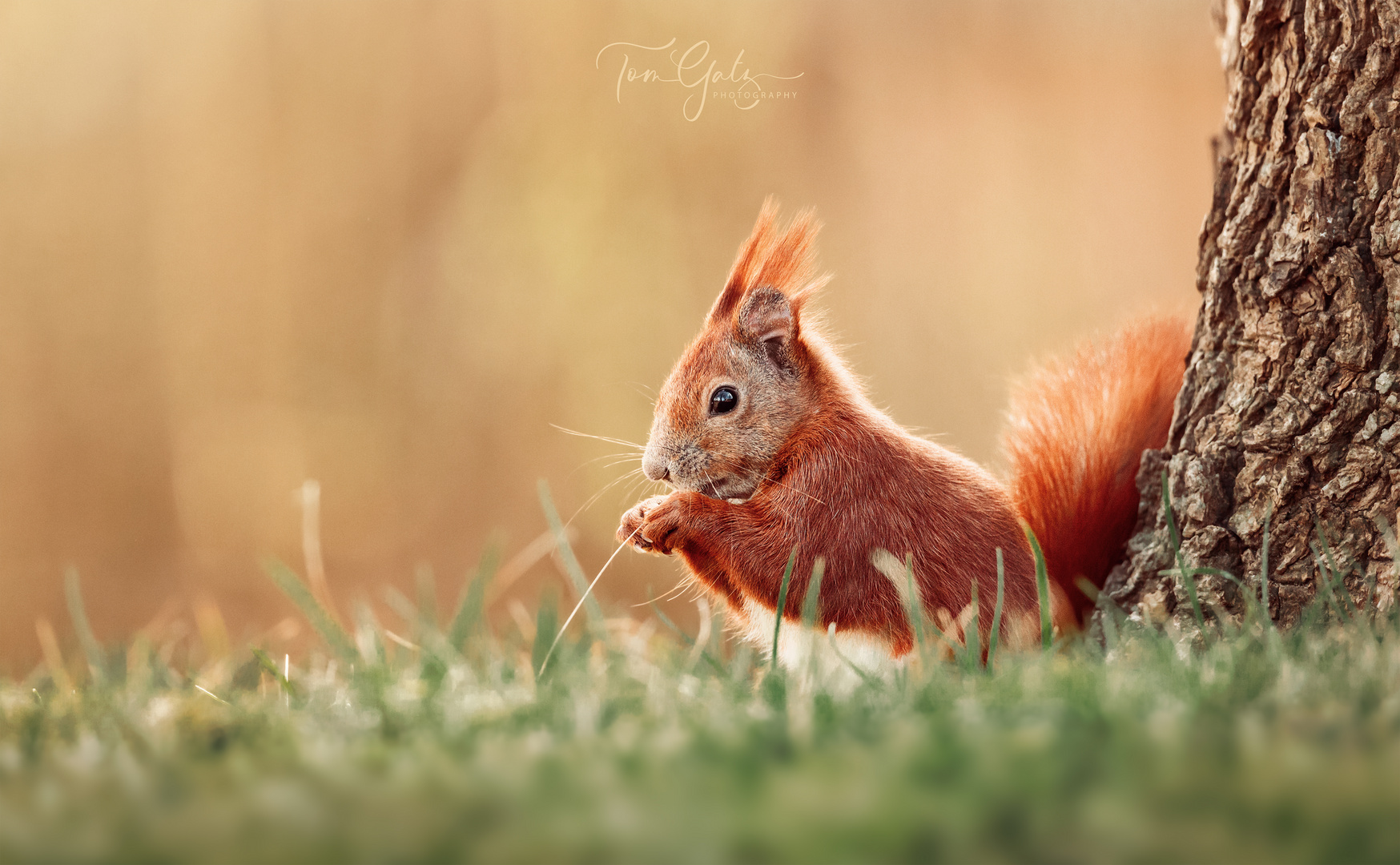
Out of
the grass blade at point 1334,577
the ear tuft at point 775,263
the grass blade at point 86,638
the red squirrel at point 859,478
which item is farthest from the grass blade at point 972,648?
the grass blade at point 86,638

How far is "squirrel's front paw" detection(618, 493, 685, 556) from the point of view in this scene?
1.31 m

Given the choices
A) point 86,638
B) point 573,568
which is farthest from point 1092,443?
point 86,638

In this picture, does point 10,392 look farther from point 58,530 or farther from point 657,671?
point 657,671

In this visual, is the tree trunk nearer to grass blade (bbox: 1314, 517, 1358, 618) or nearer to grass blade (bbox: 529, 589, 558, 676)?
grass blade (bbox: 1314, 517, 1358, 618)

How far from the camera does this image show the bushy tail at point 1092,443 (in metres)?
1.24

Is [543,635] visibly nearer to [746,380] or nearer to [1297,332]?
[746,380]

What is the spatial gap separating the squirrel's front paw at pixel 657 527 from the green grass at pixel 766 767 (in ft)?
1.38

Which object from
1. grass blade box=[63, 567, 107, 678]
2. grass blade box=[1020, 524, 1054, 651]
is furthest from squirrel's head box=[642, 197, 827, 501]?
grass blade box=[63, 567, 107, 678]

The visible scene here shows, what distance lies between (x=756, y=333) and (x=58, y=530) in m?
2.86

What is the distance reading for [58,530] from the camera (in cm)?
325

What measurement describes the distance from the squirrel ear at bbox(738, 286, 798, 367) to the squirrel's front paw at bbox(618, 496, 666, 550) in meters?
0.26

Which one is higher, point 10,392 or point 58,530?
point 10,392

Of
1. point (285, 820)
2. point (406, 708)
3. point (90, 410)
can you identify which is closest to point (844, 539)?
point (406, 708)

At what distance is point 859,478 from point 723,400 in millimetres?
226
